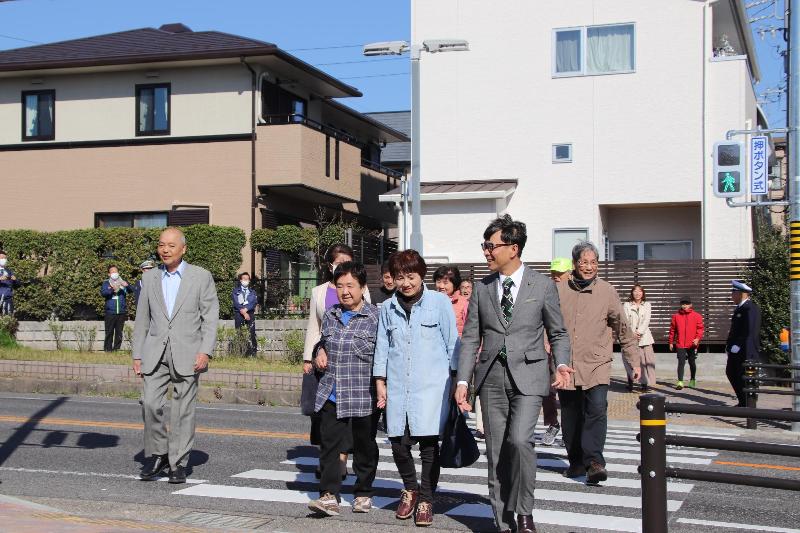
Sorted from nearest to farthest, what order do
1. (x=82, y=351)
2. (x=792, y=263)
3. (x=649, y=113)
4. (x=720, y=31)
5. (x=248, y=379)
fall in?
(x=792, y=263)
(x=248, y=379)
(x=82, y=351)
(x=649, y=113)
(x=720, y=31)

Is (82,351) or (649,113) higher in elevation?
(649,113)

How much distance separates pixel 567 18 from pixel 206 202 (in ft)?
36.1

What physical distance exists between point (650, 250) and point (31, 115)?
60.2 feet

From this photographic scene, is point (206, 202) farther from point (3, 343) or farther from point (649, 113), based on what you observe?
point (649, 113)

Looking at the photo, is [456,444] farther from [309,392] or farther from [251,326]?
[251,326]

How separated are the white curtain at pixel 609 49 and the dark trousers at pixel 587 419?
17.1m

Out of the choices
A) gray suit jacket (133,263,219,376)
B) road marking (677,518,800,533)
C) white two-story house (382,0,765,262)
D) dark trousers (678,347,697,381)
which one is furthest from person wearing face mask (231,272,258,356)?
road marking (677,518,800,533)

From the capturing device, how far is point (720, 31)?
1085 inches

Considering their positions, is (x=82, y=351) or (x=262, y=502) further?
(x=82, y=351)

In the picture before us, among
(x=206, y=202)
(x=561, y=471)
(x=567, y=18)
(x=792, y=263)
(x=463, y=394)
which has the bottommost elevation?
(x=561, y=471)

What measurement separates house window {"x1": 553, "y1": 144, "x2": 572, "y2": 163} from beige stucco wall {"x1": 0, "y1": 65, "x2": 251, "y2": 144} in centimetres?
873

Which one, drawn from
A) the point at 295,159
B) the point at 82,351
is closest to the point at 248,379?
the point at 82,351

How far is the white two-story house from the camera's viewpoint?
2412cm

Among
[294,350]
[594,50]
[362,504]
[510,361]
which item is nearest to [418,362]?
[510,361]
